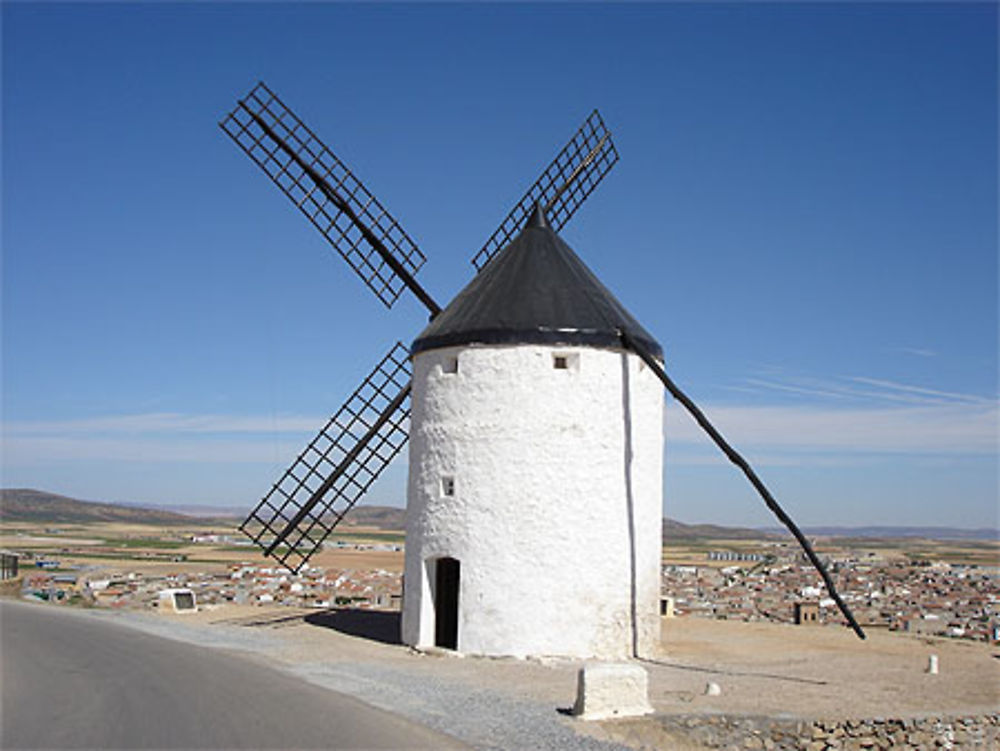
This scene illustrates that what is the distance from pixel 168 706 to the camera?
354 inches

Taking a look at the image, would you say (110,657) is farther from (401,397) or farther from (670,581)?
(670,581)

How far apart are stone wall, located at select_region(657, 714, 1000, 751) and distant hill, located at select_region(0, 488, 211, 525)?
441 feet

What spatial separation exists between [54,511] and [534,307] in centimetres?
14953

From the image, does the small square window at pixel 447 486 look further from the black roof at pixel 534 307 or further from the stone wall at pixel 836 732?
the stone wall at pixel 836 732

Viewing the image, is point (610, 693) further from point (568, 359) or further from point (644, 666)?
point (568, 359)

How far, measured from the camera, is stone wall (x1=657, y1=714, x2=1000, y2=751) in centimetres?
943

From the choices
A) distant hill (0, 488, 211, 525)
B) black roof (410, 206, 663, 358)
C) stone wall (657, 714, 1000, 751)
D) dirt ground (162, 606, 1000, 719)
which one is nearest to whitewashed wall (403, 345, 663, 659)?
black roof (410, 206, 663, 358)

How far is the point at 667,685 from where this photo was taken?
38.4 ft

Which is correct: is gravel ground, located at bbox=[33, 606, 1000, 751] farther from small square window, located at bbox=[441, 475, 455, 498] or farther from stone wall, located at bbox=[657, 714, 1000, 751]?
small square window, located at bbox=[441, 475, 455, 498]

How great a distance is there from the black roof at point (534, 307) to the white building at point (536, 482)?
0.03m

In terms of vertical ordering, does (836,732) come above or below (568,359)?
below

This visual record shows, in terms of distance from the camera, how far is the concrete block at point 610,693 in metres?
9.53

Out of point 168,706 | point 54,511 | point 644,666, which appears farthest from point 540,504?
point 54,511

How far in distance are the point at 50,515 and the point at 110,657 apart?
475ft
